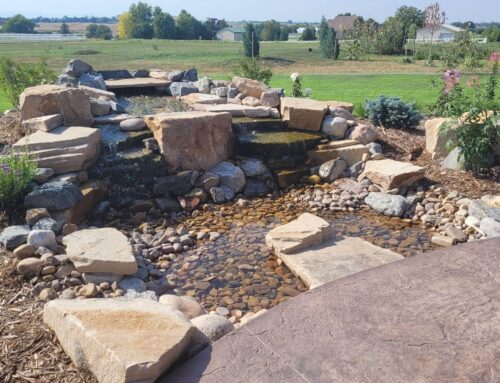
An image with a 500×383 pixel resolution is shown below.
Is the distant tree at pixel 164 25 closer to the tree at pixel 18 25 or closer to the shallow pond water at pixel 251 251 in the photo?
the tree at pixel 18 25

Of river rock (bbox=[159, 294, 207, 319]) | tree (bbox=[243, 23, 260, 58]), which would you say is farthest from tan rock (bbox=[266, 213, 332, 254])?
tree (bbox=[243, 23, 260, 58])

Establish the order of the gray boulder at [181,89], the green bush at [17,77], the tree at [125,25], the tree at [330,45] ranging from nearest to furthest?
1. the green bush at [17,77]
2. the gray boulder at [181,89]
3. the tree at [330,45]
4. the tree at [125,25]

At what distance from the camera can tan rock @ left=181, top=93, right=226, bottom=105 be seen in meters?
7.82

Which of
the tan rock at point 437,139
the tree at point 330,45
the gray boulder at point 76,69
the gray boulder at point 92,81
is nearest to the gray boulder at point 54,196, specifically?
the gray boulder at point 92,81

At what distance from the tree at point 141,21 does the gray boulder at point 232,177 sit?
52121 mm

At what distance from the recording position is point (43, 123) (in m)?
5.63

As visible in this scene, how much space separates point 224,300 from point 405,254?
181cm

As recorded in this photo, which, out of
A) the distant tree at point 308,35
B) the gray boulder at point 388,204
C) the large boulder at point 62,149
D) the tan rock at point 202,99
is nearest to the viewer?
the large boulder at point 62,149

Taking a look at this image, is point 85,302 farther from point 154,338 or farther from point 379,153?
point 379,153

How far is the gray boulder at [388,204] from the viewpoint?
17.6 feet

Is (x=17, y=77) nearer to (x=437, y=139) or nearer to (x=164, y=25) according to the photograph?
(x=437, y=139)

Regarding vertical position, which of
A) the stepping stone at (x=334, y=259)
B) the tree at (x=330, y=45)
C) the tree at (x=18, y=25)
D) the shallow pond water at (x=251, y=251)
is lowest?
the shallow pond water at (x=251, y=251)

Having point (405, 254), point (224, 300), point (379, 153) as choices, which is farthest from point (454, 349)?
point (379, 153)

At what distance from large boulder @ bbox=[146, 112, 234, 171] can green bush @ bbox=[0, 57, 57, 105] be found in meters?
2.73
